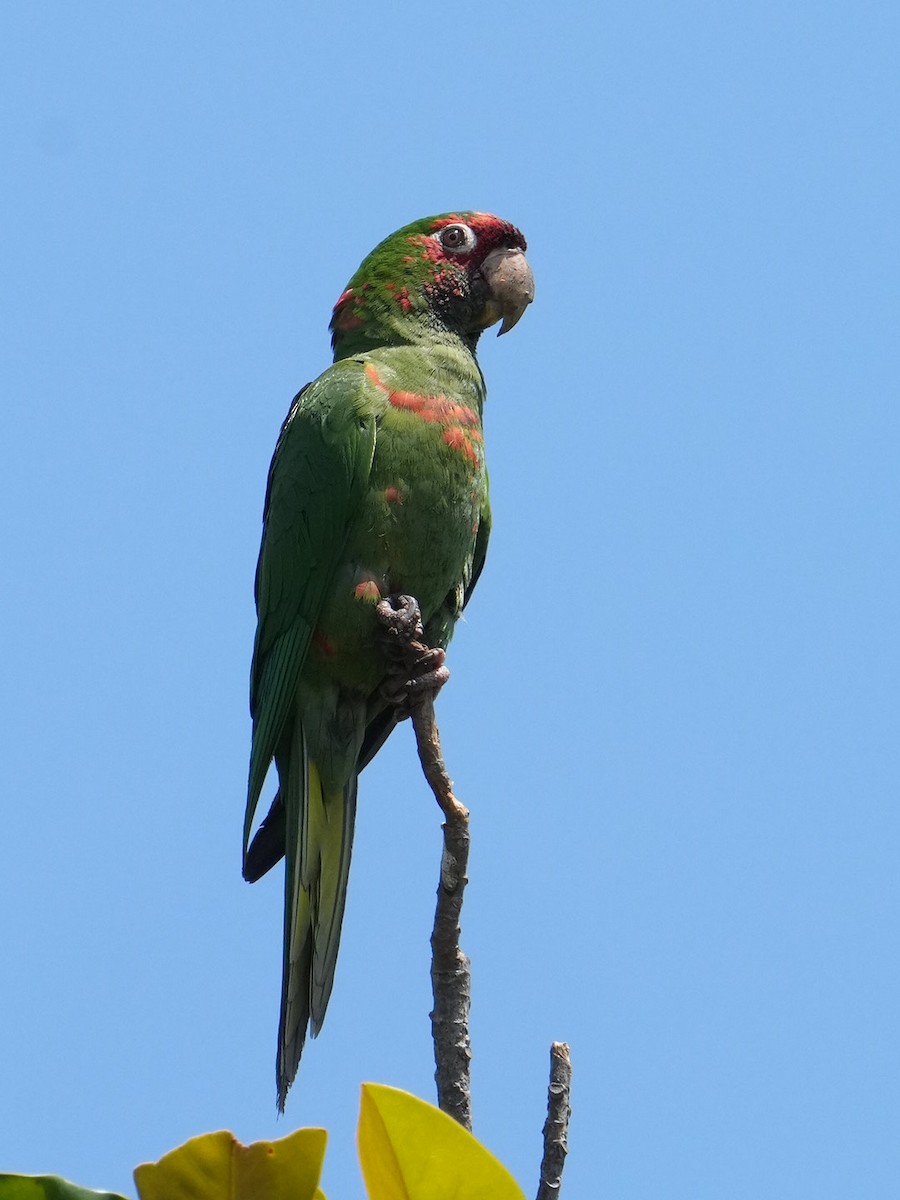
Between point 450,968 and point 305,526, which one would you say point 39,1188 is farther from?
point 305,526

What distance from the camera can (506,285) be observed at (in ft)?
15.5

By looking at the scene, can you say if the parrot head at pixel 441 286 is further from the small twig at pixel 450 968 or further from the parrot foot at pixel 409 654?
the small twig at pixel 450 968

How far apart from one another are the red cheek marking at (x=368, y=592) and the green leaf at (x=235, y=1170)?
2.24m

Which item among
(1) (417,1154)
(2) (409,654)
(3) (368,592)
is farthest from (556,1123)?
(3) (368,592)

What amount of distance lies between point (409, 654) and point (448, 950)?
105 cm

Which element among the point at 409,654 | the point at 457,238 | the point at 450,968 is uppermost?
the point at 457,238

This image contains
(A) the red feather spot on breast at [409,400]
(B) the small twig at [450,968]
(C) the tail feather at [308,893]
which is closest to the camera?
(B) the small twig at [450,968]

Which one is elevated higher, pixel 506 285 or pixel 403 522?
pixel 506 285

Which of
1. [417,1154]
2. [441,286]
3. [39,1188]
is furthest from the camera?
[441,286]

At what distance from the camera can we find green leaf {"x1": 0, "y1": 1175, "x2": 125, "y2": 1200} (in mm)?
1945

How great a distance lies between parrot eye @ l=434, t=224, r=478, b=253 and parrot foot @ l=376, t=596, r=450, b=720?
1.41 meters

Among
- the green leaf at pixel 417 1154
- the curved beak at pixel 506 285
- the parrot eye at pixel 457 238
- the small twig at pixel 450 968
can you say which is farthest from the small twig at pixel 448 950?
the parrot eye at pixel 457 238

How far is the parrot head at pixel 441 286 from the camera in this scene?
15.3 ft

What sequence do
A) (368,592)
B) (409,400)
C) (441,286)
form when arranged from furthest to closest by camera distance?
1. (441,286)
2. (409,400)
3. (368,592)
